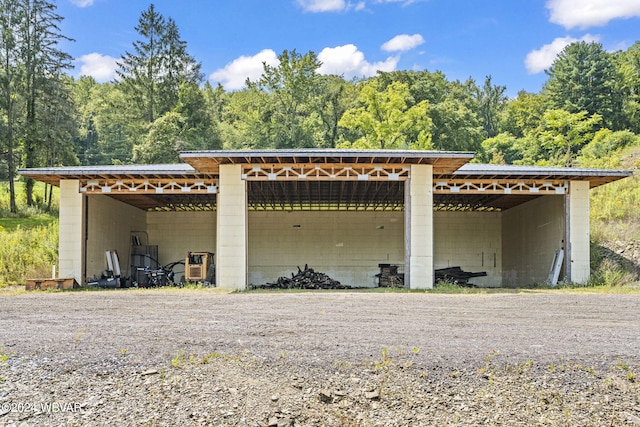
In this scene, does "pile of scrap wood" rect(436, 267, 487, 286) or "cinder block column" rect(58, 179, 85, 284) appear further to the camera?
"pile of scrap wood" rect(436, 267, 487, 286)

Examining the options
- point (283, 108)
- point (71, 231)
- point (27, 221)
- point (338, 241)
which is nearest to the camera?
point (71, 231)

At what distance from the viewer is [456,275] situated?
26.3m

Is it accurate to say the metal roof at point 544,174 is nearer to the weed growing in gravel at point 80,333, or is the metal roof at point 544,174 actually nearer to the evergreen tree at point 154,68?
the weed growing in gravel at point 80,333

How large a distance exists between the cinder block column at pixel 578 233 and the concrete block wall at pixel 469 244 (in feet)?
27.6

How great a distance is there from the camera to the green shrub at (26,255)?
2000 centimetres

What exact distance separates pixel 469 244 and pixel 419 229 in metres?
10.7

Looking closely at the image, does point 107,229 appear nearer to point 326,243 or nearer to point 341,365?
point 326,243

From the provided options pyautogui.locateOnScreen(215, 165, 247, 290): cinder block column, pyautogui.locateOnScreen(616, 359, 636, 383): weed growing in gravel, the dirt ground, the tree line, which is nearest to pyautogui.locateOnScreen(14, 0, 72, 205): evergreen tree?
the tree line

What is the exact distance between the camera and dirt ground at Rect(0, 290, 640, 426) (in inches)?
240

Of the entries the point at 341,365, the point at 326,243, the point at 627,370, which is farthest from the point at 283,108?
the point at 627,370

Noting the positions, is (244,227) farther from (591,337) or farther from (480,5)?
(480,5)

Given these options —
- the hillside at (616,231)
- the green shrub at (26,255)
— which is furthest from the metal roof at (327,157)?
the green shrub at (26,255)

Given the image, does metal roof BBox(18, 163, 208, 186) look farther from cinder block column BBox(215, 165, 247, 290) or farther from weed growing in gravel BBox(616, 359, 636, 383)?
weed growing in gravel BBox(616, 359, 636, 383)

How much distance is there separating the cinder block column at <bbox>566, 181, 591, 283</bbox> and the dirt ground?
28.4 feet
